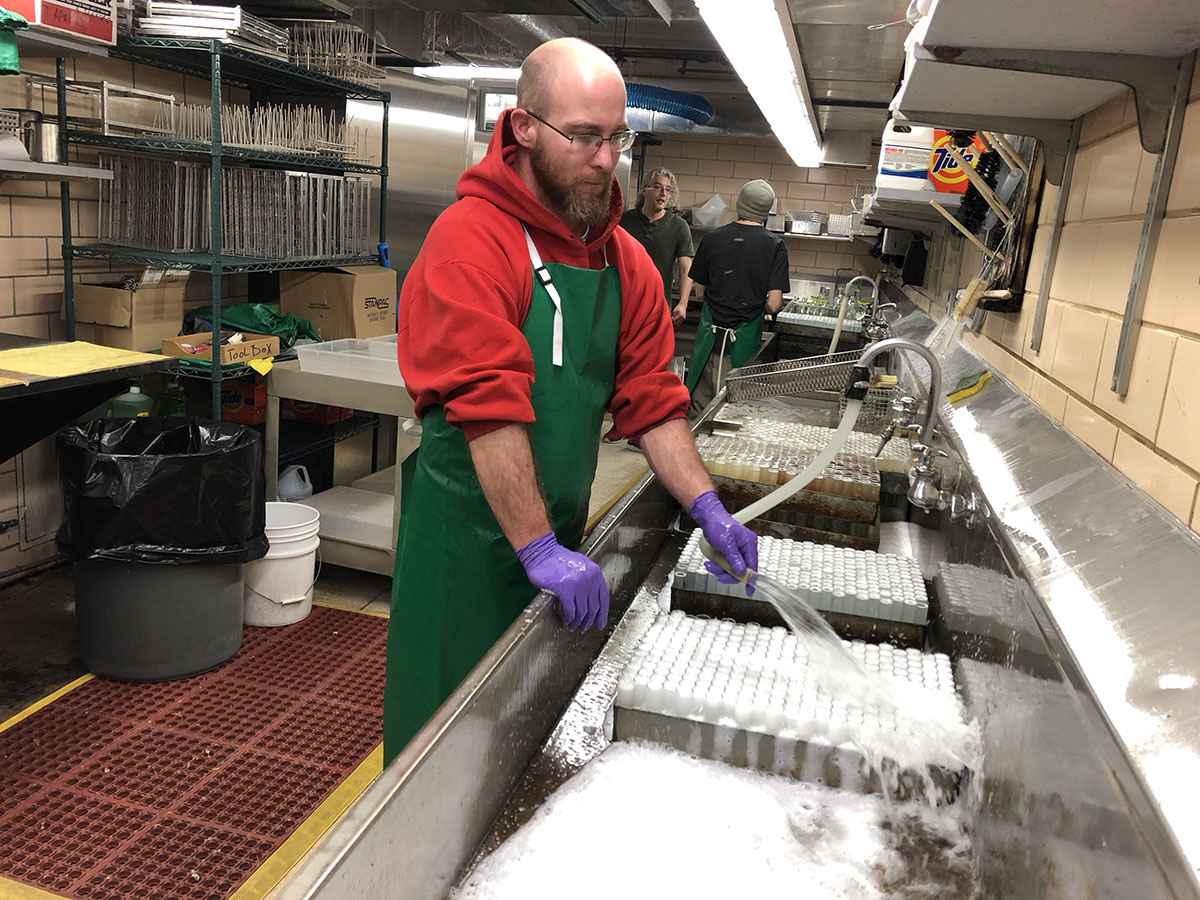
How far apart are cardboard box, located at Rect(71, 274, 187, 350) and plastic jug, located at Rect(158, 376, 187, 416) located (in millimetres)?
168

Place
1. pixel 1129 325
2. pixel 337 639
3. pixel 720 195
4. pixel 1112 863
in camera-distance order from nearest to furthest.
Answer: pixel 1112 863, pixel 1129 325, pixel 337 639, pixel 720 195

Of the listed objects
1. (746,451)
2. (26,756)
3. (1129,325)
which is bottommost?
(26,756)

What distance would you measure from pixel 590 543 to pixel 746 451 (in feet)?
3.37

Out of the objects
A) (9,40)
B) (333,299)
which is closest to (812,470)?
(9,40)

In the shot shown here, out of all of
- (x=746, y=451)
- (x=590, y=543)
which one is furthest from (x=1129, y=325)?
(x=746, y=451)

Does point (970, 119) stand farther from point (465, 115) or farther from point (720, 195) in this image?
point (720, 195)

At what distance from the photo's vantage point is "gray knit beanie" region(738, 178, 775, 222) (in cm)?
574

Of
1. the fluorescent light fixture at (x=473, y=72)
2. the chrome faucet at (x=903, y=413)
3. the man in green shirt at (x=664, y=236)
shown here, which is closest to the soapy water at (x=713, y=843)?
the chrome faucet at (x=903, y=413)

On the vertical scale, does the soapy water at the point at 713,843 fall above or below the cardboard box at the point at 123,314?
below

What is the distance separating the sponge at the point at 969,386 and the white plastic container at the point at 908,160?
1192 millimetres

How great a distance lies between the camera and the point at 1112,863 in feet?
2.40

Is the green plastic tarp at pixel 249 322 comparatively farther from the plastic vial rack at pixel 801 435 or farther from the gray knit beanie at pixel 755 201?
the gray knit beanie at pixel 755 201

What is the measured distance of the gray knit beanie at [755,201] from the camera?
574 cm

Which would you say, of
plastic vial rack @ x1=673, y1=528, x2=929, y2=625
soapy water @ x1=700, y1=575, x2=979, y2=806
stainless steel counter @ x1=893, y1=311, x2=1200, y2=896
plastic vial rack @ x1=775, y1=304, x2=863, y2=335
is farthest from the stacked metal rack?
plastic vial rack @ x1=775, y1=304, x2=863, y2=335
